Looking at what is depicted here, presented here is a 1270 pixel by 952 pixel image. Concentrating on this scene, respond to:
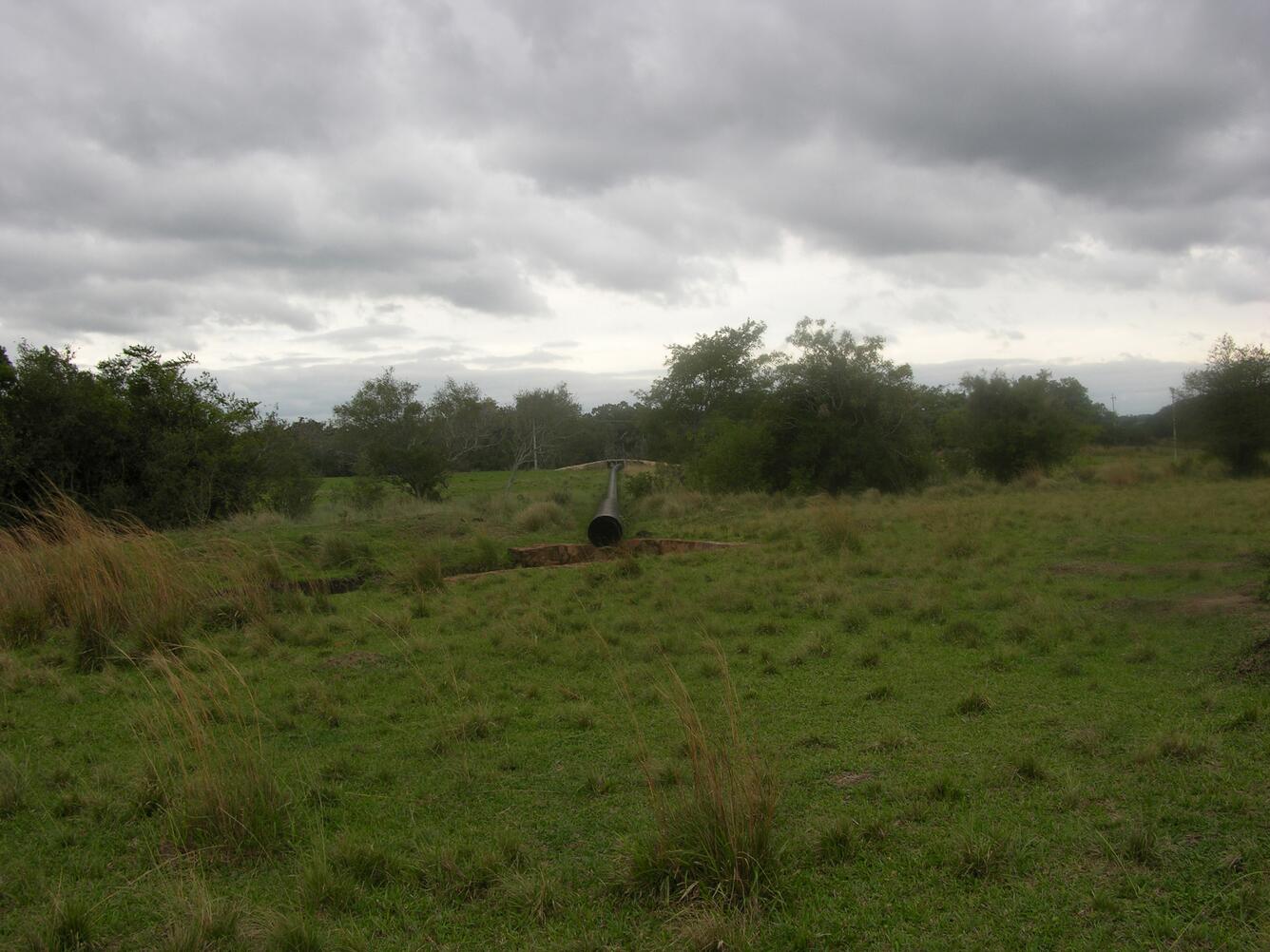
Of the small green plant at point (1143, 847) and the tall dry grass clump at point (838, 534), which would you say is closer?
the small green plant at point (1143, 847)

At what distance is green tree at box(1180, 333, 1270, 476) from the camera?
87.8ft

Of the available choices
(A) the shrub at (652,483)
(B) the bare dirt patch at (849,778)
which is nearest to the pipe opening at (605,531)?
(A) the shrub at (652,483)

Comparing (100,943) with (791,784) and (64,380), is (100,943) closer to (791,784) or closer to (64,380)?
Result: (791,784)

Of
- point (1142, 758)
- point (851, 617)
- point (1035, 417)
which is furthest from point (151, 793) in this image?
point (1035, 417)

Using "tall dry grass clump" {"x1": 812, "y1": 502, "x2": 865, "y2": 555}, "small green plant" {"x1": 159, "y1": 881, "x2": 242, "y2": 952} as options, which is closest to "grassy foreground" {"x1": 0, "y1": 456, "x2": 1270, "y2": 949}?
"small green plant" {"x1": 159, "y1": 881, "x2": 242, "y2": 952}

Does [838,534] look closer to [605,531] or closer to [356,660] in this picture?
[605,531]

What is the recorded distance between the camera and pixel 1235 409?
27.3 meters

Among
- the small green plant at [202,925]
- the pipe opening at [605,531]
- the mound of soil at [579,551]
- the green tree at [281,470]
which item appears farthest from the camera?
the green tree at [281,470]

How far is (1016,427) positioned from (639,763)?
28700 millimetres

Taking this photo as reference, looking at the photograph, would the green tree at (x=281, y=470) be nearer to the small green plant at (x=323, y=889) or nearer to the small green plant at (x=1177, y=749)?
the small green plant at (x=323, y=889)

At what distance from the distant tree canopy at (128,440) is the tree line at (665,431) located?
34 mm

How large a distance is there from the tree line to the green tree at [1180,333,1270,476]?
46 millimetres

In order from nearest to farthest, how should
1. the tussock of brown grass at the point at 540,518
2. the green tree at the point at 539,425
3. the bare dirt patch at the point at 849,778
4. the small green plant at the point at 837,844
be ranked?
the small green plant at the point at 837,844, the bare dirt patch at the point at 849,778, the tussock of brown grass at the point at 540,518, the green tree at the point at 539,425

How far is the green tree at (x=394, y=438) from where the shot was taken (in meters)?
25.1
